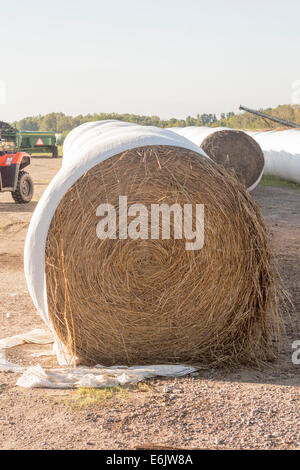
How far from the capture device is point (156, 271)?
161 inches

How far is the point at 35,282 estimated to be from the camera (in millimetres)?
4059

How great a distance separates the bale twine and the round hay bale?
9.42 metres

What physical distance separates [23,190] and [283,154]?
7.31 meters

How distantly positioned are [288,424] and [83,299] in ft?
5.14

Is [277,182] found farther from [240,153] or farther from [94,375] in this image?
[94,375]

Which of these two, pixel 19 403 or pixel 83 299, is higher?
pixel 83 299

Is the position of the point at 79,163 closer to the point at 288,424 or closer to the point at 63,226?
the point at 63,226

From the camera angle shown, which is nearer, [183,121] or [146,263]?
[146,263]

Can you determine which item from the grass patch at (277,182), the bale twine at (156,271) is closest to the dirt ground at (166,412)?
the bale twine at (156,271)

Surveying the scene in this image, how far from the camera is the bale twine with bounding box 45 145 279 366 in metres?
4.01

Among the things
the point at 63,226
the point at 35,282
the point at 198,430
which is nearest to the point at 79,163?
the point at 63,226

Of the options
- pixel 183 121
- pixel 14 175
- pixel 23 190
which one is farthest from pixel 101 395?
pixel 183 121

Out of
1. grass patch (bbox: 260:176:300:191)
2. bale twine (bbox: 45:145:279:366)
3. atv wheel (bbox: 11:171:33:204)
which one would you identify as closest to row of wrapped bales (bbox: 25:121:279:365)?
bale twine (bbox: 45:145:279:366)

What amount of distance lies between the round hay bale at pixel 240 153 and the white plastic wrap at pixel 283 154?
1.90m
